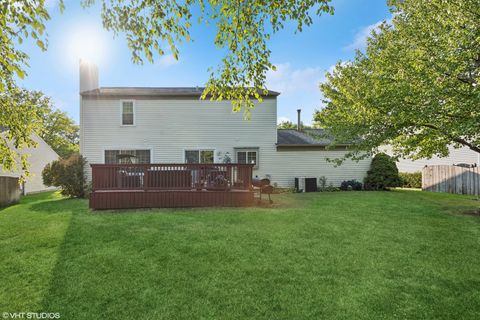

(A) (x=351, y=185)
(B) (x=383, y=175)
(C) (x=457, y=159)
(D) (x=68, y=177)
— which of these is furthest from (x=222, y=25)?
(C) (x=457, y=159)

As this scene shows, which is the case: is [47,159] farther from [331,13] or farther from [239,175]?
[331,13]

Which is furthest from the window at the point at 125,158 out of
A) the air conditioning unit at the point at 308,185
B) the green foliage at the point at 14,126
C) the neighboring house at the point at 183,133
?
the green foliage at the point at 14,126

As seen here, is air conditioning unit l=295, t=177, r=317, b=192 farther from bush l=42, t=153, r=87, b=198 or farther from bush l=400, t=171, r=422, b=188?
bush l=42, t=153, r=87, b=198

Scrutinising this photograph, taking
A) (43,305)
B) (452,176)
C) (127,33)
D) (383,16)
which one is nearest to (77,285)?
(43,305)

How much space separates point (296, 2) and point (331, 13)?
0.55m

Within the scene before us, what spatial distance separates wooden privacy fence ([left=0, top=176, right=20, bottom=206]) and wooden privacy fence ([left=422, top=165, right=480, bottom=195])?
21.5 meters

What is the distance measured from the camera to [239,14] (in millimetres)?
3877

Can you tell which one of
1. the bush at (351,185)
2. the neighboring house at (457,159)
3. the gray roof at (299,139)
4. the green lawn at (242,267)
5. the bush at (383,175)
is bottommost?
the green lawn at (242,267)

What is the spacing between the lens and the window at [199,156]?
14766mm

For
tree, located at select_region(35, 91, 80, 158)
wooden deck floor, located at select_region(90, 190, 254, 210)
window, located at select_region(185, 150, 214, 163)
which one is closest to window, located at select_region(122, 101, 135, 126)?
window, located at select_region(185, 150, 214, 163)

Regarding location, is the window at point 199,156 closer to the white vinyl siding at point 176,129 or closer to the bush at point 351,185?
the white vinyl siding at point 176,129

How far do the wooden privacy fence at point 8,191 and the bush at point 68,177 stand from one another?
47.0 inches

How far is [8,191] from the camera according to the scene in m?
11.7

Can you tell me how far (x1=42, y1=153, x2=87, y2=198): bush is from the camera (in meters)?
12.6
